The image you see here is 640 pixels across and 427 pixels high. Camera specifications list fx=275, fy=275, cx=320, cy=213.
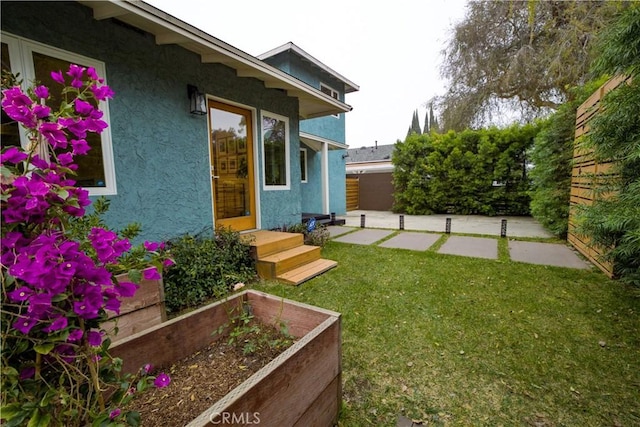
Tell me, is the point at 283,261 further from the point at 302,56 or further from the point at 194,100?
the point at 302,56

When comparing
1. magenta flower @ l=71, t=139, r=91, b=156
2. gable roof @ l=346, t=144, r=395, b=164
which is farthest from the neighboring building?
gable roof @ l=346, t=144, r=395, b=164

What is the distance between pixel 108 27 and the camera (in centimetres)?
279

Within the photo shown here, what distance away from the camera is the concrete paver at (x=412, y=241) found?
209 inches

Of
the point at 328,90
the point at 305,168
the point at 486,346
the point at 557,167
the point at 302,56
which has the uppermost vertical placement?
the point at 302,56

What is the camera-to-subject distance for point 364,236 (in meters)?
6.42

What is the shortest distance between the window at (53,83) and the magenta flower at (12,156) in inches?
71.7

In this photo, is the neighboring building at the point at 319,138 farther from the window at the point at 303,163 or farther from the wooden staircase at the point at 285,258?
the wooden staircase at the point at 285,258

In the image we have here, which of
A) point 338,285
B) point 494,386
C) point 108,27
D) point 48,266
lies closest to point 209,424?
point 48,266

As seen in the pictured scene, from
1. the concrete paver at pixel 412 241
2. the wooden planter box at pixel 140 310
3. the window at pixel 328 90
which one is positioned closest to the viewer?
the wooden planter box at pixel 140 310

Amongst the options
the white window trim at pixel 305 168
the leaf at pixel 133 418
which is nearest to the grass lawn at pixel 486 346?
the leaf at pixel 133 418

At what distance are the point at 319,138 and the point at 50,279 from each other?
807cm

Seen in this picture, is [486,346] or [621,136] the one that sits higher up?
[621,136]

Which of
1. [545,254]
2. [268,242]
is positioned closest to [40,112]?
[268,242]

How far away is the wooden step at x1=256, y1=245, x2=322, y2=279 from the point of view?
11.9 ft
